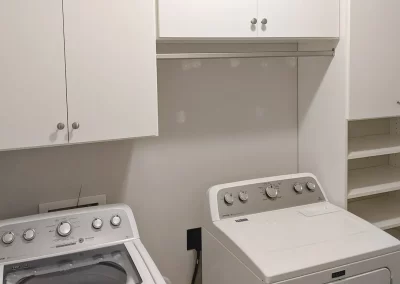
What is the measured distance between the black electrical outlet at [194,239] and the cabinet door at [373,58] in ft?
3.15

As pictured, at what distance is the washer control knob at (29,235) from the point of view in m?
1.70

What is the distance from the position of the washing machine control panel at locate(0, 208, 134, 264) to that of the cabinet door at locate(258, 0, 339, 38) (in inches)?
40.5

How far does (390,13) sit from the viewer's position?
207 cm

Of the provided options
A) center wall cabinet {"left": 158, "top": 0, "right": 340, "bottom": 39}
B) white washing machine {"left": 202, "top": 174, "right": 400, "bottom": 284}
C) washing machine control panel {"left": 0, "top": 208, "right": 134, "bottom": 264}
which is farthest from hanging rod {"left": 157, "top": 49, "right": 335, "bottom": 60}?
washing machine control panel {"left": 0, "top": 208, "right": 134, "bottom": 264}

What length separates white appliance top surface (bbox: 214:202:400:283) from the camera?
5.30 feet

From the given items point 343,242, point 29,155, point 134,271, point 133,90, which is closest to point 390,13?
point 343,242

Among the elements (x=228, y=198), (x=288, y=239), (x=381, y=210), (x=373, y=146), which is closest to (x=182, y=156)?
(x=228, y=198)

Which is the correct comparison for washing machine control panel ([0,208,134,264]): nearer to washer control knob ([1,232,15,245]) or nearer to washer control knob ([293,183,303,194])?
washer control knob ([1,232,15,245])

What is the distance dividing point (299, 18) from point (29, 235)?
57.9 inches

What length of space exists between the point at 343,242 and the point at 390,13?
1.11 meters

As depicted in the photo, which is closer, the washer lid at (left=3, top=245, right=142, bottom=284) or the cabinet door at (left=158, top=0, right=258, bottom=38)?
the washer lid at (left=3, top=245, right=142, bottom=284)

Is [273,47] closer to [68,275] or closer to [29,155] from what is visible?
[29,155]

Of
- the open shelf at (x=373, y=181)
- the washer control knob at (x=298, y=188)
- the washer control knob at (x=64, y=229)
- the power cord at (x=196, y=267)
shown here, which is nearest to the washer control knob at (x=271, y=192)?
the washer control knob at (x=298, y=188)

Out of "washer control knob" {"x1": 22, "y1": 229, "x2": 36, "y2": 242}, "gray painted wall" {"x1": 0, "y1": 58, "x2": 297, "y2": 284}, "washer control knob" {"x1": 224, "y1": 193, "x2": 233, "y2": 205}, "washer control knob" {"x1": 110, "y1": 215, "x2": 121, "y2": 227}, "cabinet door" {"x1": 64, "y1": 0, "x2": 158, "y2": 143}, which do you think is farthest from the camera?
"washer control knob" {"x1": 224, "y1": 193, "x2": 233, "y2": 205}
